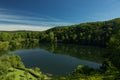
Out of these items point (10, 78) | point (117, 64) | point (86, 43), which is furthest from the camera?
A: point (86, 43)

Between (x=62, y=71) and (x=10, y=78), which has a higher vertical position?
(x=10, y=78)

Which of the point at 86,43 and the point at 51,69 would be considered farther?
the point at 86,43

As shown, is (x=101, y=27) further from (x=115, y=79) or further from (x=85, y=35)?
(x=115, y=79)

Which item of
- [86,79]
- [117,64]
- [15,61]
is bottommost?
[15,61]

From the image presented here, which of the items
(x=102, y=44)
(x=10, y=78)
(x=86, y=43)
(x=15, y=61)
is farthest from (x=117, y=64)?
(x=86, y=43)

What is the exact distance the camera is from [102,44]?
15688 cm

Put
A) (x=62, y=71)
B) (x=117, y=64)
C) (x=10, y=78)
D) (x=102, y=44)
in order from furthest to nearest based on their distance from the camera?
1. (x=102, y=44)
2. (x=62, y=71)
3. (x=117, y=64)
4. (x=10, y=78)

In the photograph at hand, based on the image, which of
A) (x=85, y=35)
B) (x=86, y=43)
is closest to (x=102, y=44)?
(x=86, y=43)

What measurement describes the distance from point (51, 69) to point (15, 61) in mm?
14356

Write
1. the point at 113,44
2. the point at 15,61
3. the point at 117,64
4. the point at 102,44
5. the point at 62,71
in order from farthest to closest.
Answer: the point at 102,44
the point at 62,71
the point at 15,61
the point at 113,44
the point at 117,64

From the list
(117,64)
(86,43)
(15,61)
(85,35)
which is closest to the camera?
(117,64)

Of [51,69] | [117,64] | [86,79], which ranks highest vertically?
[86,79]

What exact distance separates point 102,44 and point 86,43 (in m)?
17.6

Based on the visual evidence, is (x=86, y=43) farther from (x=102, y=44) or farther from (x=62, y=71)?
(x=62, y=71)
